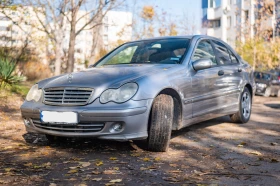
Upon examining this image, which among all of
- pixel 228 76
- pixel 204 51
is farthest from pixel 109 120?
pixel 228 76

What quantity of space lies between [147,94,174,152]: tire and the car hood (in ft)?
1.31

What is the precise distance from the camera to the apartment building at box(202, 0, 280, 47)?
91.8 ft

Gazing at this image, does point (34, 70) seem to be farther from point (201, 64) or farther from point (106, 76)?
point (106, 76)

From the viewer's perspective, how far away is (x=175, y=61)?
5.68 meters

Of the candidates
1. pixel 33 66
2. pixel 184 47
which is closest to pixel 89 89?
pixel 184 47

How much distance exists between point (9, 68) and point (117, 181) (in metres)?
8.75

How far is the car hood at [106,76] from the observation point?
4.74 m

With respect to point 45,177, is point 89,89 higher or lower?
higher

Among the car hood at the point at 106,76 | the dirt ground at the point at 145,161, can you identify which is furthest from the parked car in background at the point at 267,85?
the car hood at the point at 106,76

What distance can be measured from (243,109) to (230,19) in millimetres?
40329

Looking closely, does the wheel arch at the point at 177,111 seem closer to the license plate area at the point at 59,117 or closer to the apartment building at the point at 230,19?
the license plate area at the point at 59,117

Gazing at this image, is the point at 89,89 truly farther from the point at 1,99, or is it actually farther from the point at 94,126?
the point at 1,99

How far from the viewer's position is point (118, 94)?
4.63m

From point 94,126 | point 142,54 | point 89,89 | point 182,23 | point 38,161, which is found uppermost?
point 182,23
